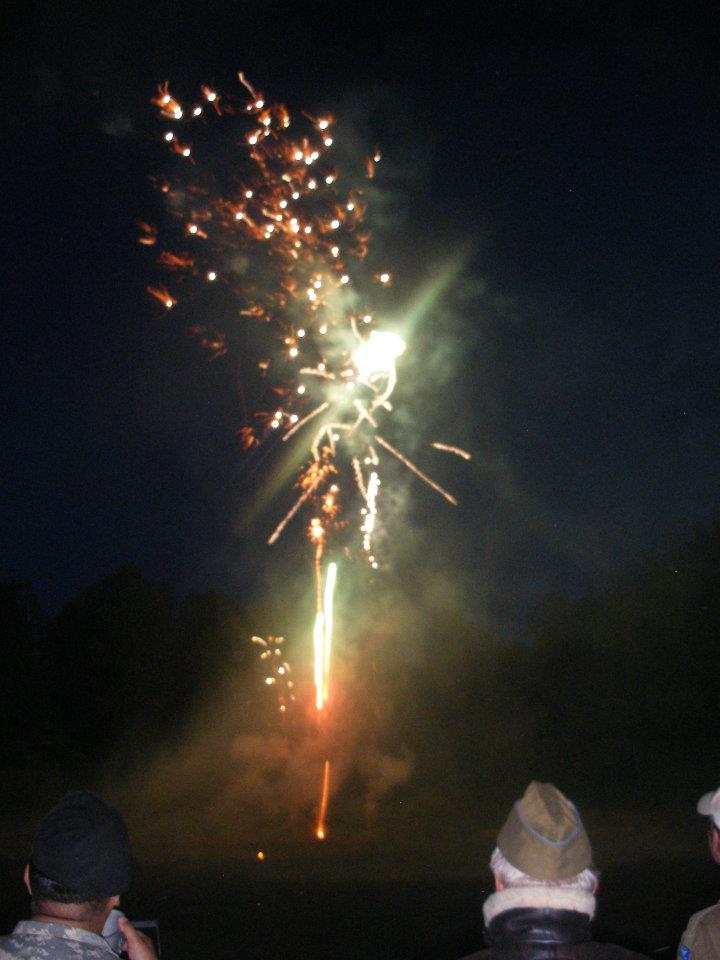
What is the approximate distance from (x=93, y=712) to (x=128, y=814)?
11.8 metres

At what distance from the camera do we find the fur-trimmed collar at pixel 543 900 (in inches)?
86.3

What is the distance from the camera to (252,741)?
30500mm

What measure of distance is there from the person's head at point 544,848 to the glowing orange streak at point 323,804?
70.0ft

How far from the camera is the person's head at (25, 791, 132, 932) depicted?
2.21 m

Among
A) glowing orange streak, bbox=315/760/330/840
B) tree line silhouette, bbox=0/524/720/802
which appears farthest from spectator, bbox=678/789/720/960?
tree line silhouette, bbox=0/524/720/802

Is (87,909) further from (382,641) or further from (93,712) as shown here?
(93,712)

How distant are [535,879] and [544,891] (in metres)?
0.03

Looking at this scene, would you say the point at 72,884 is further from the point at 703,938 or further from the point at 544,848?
the point at 703,938

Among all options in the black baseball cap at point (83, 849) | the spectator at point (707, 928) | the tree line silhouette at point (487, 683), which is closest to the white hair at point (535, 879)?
the spectator at point (707, 928)

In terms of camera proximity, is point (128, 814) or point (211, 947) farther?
point (128, 814)

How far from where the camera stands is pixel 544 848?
7.32ft

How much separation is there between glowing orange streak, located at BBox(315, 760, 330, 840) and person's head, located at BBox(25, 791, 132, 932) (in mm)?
21324

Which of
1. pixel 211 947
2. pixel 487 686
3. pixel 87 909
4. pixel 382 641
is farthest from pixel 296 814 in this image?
pixel 87 909

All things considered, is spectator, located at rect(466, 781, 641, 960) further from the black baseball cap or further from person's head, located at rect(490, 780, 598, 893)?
the black baseball cap
